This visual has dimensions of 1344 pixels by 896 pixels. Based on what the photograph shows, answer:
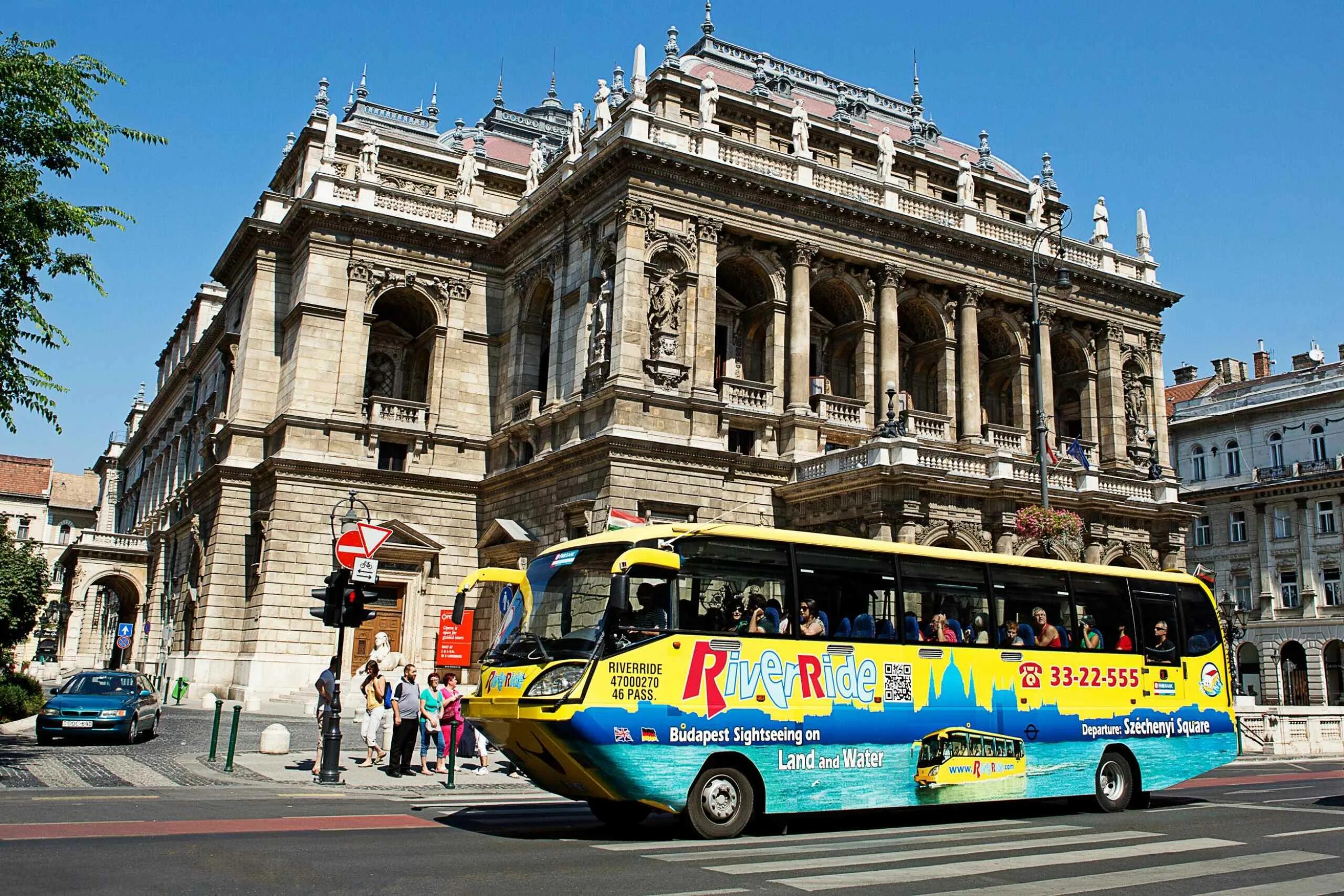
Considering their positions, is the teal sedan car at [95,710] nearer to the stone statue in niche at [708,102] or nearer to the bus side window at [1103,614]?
the bus side window at [1103,614]

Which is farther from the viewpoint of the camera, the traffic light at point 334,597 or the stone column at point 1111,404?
the stone column at point 1111,404

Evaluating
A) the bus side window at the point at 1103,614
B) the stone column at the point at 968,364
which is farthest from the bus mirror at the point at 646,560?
the stone column at the point at 968,364

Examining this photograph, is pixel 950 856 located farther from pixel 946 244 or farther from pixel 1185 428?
pixel 1185 428

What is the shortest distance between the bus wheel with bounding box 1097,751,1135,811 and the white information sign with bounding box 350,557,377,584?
38.4 feet

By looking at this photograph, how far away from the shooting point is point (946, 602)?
14.8 metres

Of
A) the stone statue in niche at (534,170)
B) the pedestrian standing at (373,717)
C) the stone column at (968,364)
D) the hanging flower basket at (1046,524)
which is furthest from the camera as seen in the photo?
the stone statue in niche at (534,170)

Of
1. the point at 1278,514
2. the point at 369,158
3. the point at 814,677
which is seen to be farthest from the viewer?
the point at 1278,514

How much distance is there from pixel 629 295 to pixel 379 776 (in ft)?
57.5

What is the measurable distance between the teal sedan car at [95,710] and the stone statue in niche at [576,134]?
73.3 ft

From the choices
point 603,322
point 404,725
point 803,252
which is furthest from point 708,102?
point 404,725

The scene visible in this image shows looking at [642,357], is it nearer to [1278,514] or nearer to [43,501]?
[1278,514]

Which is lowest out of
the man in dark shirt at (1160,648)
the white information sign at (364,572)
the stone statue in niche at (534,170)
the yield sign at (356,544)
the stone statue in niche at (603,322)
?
the man in dark shirt at (1160,648)

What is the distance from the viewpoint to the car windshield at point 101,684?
23.6 metres

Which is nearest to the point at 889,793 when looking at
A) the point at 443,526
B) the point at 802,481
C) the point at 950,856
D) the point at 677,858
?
the point at 950,856
